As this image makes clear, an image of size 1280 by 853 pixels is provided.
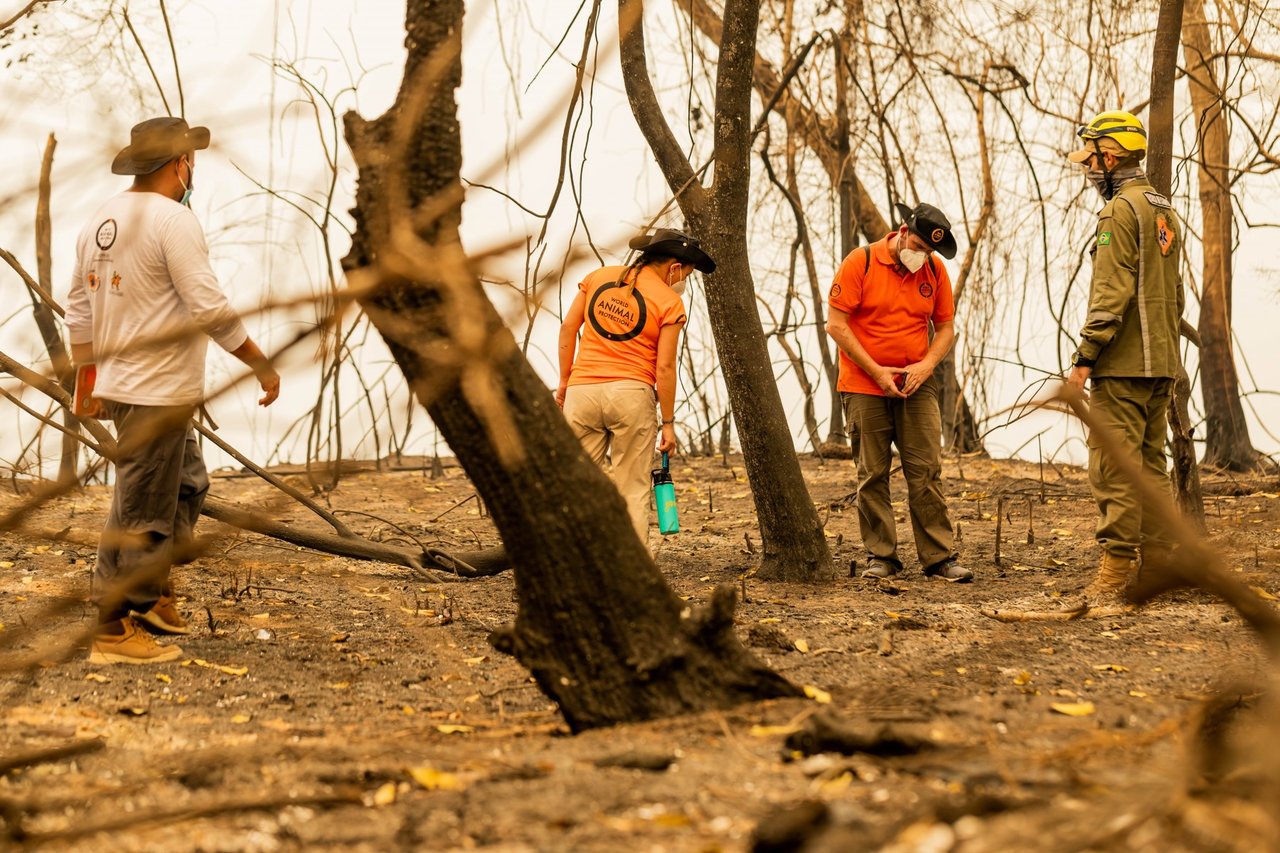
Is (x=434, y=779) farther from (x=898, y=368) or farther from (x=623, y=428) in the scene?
(x=898, y=368)

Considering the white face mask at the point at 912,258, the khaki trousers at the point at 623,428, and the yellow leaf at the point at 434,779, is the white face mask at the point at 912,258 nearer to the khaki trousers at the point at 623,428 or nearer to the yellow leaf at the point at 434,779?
the khaki trousers at the point at 623,428

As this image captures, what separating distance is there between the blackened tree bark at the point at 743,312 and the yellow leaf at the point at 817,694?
7.98 feet

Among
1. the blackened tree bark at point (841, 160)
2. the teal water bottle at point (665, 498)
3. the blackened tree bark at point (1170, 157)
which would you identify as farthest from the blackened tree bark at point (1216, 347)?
the teal water bottle at point (665, 498)

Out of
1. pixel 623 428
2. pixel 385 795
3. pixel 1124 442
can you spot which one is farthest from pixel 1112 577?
pixel 385 795

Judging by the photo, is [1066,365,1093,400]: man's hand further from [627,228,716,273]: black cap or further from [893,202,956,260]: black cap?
[627,228,716,273]: black cap

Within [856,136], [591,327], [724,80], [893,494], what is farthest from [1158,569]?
[856,136]

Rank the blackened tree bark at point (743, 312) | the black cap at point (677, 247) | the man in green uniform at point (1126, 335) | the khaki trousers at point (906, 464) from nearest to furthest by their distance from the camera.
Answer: the man in green uniform at point (1126, 335), the black cap at point (677, 247), the blackened tree bark at point (743, 312), the khaki trousers at point (906, 464)

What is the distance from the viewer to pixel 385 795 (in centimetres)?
239

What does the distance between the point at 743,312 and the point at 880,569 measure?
132 cm

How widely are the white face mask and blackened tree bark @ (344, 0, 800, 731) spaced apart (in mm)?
2982

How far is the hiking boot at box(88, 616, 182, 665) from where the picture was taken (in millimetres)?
3967

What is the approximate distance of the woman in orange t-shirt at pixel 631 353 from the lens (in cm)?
516

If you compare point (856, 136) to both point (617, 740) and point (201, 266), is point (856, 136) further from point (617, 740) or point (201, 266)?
point (617, 740)

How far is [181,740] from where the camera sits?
3.16 meters
